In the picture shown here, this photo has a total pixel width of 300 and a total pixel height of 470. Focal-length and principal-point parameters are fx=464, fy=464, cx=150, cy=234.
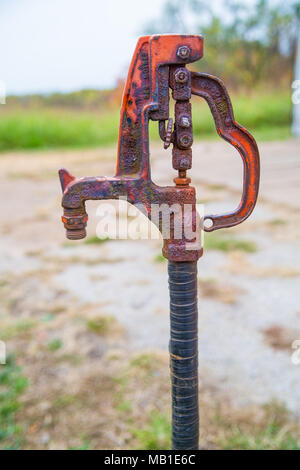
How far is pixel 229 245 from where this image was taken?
3.60 metres

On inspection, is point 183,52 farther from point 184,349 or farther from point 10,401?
point 10,401

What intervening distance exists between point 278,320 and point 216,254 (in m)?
1.02

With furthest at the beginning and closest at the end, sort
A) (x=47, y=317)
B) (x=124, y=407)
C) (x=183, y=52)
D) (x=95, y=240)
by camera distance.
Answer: (x=95, y=240), (x=47, y=317), (x=124, y=407), (x=183, y=52)

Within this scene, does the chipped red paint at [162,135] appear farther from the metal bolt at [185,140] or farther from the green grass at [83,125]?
the green grass at [83,125]

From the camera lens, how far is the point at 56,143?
10188mm

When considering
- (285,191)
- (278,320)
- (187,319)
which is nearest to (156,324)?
(278,320)

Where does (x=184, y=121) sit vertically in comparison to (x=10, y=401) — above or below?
above

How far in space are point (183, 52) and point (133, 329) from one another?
180 centimetres

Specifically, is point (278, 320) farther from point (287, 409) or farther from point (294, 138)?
point (294, 138)

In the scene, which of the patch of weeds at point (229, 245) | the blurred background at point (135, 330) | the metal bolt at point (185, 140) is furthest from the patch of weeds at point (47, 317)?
the metal bolt at point (185, 140)

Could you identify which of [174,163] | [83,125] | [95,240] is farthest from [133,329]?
[83,125]

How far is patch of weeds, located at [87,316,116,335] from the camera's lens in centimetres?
251

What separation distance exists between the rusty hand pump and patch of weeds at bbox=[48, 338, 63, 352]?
132 cm

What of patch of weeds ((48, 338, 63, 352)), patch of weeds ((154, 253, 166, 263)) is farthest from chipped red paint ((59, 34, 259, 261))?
patch of weeds ((154, 253, 166, 263))
